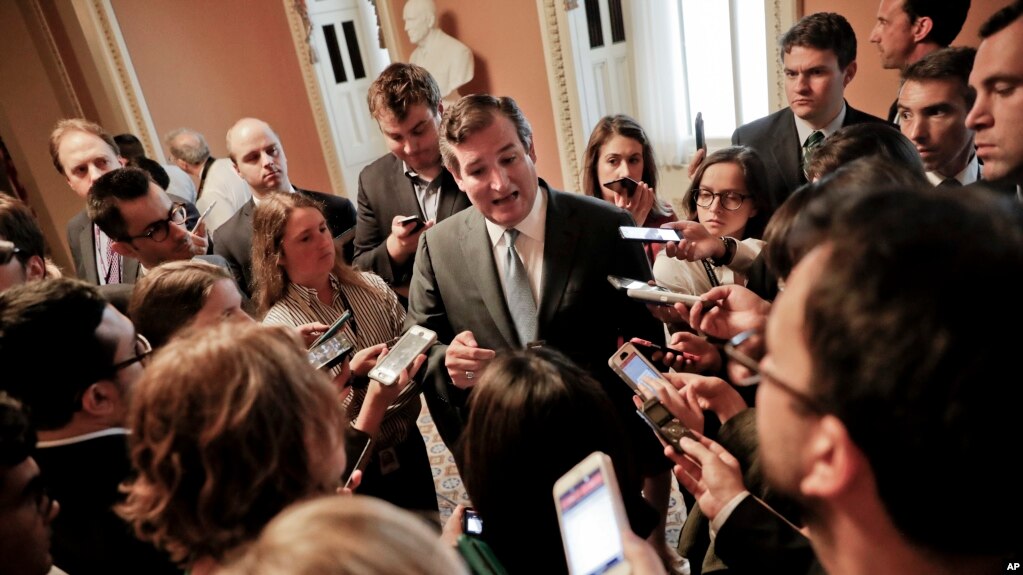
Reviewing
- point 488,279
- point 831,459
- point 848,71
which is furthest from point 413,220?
point 848,71

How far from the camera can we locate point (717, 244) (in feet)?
6.33

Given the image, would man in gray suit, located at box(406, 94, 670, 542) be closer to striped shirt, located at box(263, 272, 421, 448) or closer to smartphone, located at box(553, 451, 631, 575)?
striped shirt, located at box(263, 272, 421, 448)

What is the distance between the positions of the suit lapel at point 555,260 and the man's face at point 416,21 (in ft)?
12.4

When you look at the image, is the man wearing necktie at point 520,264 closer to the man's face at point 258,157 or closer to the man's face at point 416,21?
the man's face at point 258,157

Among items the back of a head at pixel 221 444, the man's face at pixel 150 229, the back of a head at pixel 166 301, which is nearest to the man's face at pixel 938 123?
the back of a head at pixel 221 444

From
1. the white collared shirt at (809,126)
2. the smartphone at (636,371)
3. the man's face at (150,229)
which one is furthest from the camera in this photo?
the white collared shirt at (809,126)

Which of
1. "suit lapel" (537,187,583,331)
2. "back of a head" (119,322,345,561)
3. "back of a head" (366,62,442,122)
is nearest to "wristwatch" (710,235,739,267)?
"suit lapel" (537,187,583,331)

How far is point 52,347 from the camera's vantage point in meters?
1.25

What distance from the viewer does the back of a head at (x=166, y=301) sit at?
1.63 m

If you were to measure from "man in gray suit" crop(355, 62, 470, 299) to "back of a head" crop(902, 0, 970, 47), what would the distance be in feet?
6.58

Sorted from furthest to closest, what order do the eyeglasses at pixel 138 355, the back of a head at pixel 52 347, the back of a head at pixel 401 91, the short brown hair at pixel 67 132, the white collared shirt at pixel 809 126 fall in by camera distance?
the short brown hair at pixel 67 132 → the white collared shirt at pixel 809 126 → the back of a head at pixel 401 91 → the eyeglasses at pixel 138 355 → the back of a head at pixel 52 347

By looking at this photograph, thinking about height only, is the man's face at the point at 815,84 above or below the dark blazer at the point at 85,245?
above

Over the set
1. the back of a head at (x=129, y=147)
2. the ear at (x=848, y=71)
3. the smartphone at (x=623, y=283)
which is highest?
the back of a head at (x=129, y=147)

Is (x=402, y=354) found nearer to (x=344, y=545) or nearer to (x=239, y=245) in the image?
(x=344, y=545)
